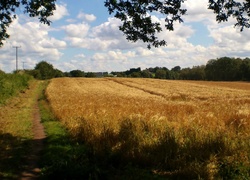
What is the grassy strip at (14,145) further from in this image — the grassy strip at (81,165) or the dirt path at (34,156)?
the grassy strip at (81,165)

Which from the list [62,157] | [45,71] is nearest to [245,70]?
[45,71]

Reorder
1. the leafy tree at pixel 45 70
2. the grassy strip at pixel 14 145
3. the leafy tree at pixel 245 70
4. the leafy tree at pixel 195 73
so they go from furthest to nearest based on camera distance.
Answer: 1. the leafy tree at pixel 195 73
2. the leafy tree at pixel 45 70
3. the leafy tree at pixel 245 70
4. the grassy strip at pixel 14 145

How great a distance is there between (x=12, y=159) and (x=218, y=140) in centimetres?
644

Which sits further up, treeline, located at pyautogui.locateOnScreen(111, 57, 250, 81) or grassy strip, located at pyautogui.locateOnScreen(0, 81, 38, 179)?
treeline, located at pyautogui.locateOnScreen(111, 57, 250, 81)

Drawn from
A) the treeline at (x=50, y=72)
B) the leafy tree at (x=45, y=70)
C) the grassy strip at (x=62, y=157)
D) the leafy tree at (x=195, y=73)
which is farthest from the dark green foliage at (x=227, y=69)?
the grassy strip at (x=62, y=157)

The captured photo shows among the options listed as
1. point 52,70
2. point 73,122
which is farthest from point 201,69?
point 73,122

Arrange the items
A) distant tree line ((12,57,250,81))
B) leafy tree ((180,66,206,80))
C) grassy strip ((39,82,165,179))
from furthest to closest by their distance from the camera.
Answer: leafy tree ((180,66,206,80)), distant tree line ((12,57,250,81)), grassy strip ((39,82,165,179))

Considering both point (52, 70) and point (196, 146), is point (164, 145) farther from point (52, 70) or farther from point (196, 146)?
point (52, 70)

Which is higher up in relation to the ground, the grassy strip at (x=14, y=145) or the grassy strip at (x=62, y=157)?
the grassy strip at (x=62, y=157)

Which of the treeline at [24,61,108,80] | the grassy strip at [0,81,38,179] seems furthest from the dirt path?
the treeline at [24,61,108,80]

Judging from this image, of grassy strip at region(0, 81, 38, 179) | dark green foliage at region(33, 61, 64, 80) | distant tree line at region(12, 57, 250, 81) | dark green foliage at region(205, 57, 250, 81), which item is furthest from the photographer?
dark green foliage at region(33, 61, 64, 80)

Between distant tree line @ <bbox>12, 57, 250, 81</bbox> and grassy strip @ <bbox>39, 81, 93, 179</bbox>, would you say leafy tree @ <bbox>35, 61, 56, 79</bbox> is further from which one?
grassy strip @ <bbox>39, 81, 93, 179</bbox>

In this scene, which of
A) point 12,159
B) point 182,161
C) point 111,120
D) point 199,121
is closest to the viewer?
point 182,161

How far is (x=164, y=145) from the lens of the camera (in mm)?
9461
